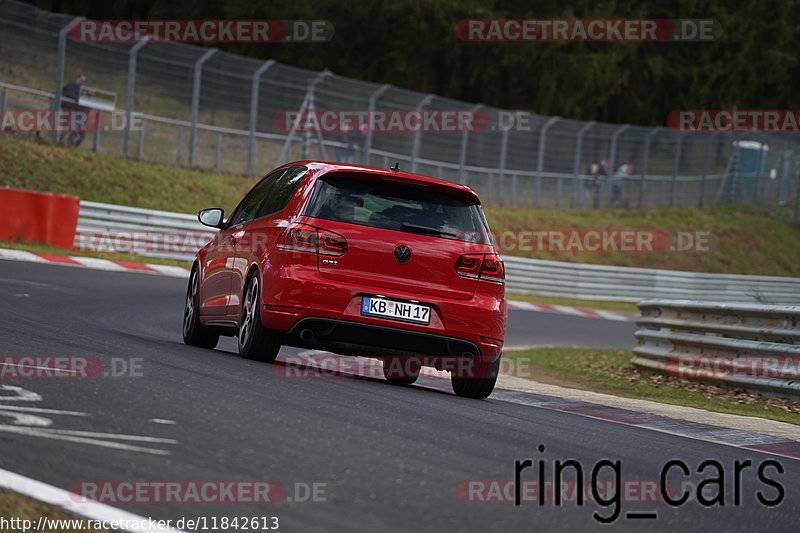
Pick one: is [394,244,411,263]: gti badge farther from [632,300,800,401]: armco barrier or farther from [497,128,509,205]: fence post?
[497,128,509,205]: fence post

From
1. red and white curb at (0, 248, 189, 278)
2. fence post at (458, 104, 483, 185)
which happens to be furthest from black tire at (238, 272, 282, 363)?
fence post at (458, 104, 483, 185)

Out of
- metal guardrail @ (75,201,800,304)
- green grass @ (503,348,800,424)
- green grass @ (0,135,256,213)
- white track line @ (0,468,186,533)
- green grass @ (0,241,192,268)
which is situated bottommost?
green grass @ (503,348,800,424)

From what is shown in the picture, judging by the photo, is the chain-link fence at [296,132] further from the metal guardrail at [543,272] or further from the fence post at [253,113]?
the metal guardrail at [543,272]

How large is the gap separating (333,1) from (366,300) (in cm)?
3831

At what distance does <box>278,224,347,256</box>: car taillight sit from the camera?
946cm

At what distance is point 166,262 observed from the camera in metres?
24.6

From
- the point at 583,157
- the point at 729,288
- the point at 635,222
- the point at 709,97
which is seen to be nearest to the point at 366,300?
the point at 729,288

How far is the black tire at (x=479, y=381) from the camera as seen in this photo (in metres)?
10.0

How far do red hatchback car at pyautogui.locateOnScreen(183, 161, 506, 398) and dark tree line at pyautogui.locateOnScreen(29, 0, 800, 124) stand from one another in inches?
1422

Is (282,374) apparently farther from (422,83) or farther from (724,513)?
(422,83)

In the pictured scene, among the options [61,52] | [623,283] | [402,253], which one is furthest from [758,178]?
[402,253]

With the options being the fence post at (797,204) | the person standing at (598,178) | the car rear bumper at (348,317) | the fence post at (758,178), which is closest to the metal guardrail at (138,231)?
the car rear bumper at (348,317)

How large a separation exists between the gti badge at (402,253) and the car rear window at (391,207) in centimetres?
16

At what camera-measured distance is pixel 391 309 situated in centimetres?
945
